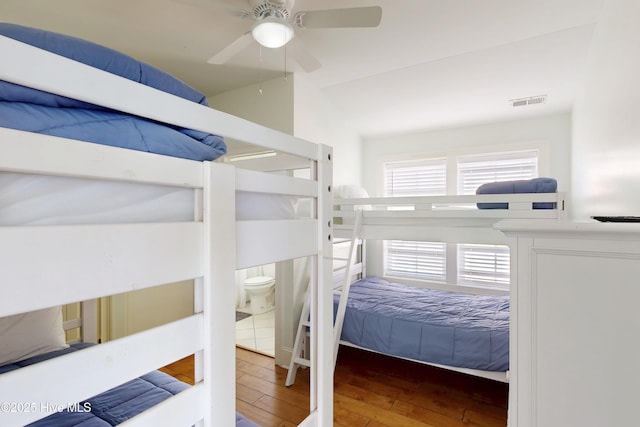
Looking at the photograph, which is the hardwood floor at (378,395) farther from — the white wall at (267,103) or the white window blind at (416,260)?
the white wall at (267,103)

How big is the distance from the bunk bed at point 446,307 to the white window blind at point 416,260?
2.51ft

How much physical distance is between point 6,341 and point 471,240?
2.60 metres

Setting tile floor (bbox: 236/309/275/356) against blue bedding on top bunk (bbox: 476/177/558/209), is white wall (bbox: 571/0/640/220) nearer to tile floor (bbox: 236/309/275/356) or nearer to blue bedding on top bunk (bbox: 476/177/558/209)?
blue bedding on top bunk (bbox: 476/177/558/209)

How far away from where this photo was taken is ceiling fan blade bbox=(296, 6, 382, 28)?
1384 mm

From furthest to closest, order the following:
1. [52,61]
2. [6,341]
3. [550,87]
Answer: [550,87]
[6,341]
[52,61]

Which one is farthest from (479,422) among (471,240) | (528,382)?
(528,382)

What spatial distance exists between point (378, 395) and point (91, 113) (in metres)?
2.33

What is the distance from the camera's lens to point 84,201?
0.53 meters

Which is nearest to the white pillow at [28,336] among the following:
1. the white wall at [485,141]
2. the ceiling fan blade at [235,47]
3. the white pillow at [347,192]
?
the ceiling fan blade at [235,47]

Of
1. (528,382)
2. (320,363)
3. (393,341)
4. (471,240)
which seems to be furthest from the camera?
(393,341)

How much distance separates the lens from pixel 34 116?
50cm

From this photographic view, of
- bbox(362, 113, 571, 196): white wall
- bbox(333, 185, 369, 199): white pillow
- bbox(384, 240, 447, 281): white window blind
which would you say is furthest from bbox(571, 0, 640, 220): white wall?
bbox(333, 185, 369, 199): white pillow

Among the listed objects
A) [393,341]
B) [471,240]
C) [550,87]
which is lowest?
[393,341]

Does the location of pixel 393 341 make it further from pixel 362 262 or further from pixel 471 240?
pixel 362 262
